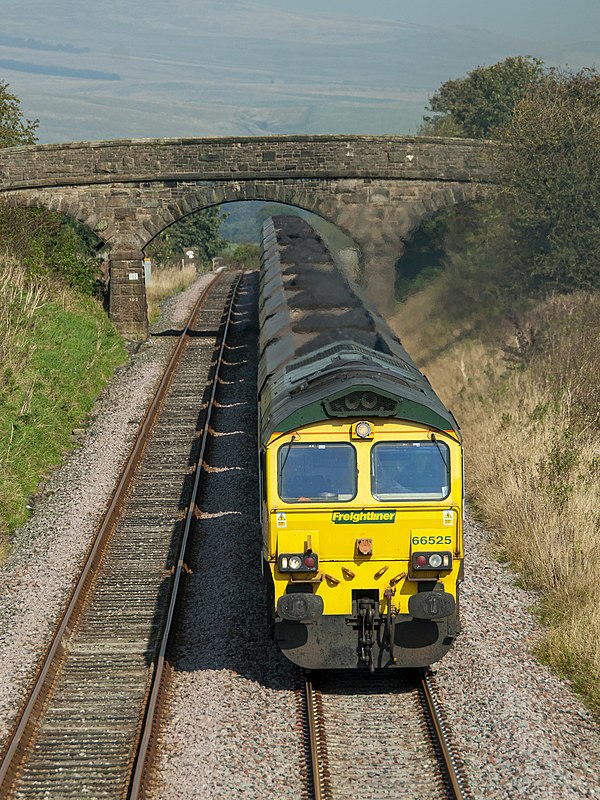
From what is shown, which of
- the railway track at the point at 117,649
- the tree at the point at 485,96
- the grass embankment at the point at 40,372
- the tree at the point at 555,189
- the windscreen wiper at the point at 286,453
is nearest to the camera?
the railway track at the point at 117,649

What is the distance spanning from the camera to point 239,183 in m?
29.6

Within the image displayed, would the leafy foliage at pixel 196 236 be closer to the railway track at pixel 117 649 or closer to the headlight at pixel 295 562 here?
the railway track at pixel 117 649

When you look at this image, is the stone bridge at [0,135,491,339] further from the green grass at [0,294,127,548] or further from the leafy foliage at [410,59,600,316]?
the green grass at [0,294,127,548]

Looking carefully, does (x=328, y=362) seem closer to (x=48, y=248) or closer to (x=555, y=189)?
(x=555, y=189)

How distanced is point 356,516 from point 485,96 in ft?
159

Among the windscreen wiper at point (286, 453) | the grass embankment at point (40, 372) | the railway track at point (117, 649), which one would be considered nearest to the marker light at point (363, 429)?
the windscreen wiper at point (286, 453)

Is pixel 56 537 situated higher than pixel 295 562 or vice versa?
pixel 295 562

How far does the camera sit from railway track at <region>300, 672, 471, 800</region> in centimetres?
873

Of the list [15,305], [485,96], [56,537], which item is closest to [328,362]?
[56,537]

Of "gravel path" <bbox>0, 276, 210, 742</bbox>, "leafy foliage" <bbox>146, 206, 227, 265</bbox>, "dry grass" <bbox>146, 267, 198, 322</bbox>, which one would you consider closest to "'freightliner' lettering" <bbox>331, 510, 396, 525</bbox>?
"gravel path" <bbox>0, 276, 210, 742</bbox>

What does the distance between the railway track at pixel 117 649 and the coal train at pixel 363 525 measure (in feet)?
6.19

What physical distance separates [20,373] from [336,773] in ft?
46.5

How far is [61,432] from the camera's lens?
65.7ft

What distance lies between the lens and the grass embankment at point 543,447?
11836 millimetres
